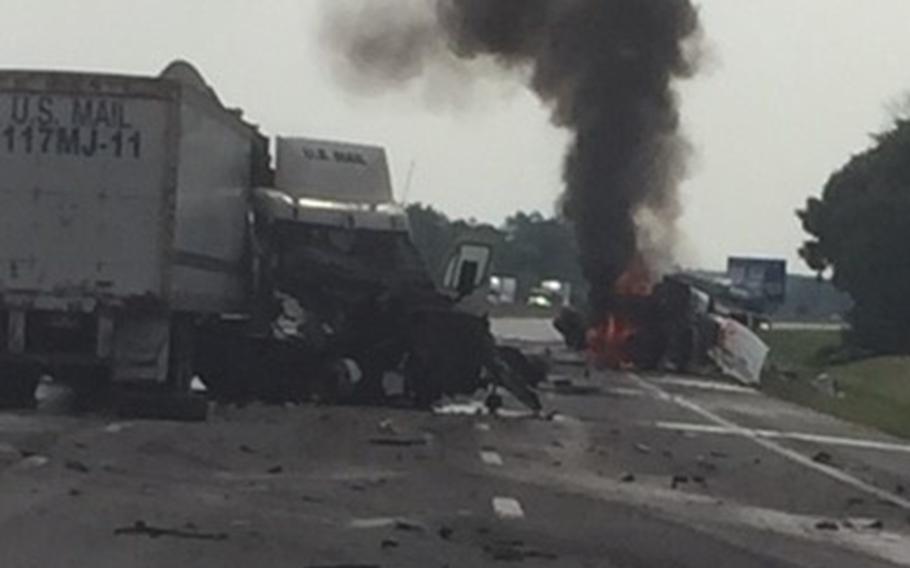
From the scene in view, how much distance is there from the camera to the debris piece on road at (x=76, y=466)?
1954 centimetres

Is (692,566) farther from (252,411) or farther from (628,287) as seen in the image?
(628,287)

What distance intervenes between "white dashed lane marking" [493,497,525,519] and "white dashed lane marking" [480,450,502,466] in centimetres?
439

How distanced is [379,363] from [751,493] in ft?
41.4

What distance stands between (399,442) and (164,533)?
10.9 m

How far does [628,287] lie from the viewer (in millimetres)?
61656

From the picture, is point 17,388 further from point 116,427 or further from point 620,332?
point 620,332

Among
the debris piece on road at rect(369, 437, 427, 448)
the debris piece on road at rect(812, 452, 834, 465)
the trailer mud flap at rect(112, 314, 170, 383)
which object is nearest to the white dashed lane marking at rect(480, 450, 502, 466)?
the debris piece on road at rect(369, 437, 427, 448)

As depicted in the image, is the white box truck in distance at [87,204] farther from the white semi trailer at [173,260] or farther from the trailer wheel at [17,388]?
the trailer wheel at [17,388]

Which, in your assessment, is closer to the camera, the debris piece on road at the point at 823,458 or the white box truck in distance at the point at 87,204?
the white box truck in distance at the point at 87,204

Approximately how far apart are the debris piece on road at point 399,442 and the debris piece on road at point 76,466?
5.51m

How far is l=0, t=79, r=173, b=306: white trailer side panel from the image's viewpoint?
90.4ft

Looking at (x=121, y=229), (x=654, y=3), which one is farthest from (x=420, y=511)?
(x=654, y=3)

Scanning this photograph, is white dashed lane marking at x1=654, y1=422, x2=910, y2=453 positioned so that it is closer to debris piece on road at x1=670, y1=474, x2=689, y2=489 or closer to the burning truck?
debris piece on road at x1=670, y1=474, x2=689, y2=489

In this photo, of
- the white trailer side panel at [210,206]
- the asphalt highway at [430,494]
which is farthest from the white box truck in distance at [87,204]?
the asphalt highway at [430,494]
